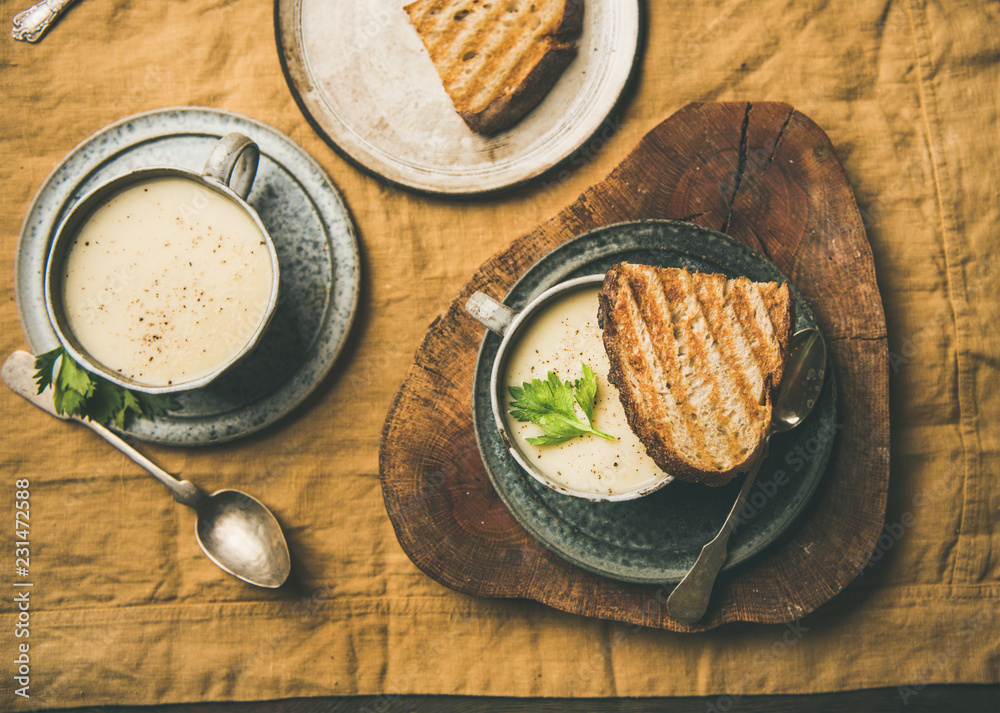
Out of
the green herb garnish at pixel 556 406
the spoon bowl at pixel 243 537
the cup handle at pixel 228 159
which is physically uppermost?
the cup handle at pixel 228 159

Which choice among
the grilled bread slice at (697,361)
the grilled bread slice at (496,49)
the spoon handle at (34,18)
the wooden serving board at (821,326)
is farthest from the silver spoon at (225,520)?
the grilled bread slice at (496,49)

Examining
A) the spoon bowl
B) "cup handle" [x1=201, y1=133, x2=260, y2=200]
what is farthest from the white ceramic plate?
the spoon bowl

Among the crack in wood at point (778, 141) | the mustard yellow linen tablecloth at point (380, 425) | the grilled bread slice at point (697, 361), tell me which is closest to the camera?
the grilled bread slice at point (697, 361)

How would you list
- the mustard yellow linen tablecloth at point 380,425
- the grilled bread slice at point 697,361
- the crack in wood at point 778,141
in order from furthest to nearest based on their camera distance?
1. the mustard yellow linen tablecloth at point 380,425
2. the crack in wood at point 778,141
3. the grilled bread slice at point 697,361

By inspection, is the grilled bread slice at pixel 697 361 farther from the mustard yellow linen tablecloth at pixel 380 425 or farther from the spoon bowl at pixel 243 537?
the spoon bowl at pixel 243 537

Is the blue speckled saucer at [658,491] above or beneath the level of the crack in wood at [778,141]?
beneath

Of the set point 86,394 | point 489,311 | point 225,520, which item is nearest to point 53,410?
point 86,394
